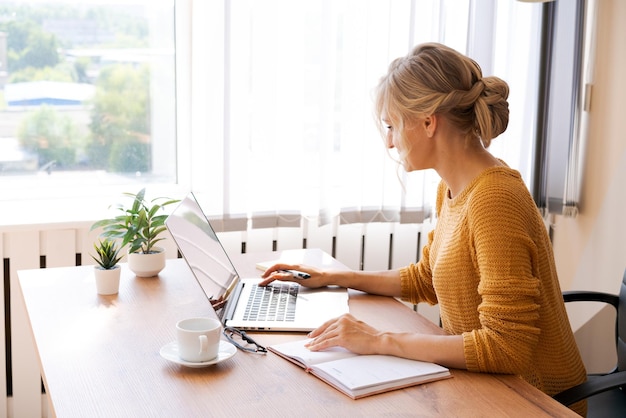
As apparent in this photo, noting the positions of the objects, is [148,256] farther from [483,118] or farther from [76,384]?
[483,118]

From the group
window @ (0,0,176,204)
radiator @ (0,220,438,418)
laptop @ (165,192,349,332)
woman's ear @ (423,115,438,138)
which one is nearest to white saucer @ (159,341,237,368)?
laptop @ (165,192,349,332)

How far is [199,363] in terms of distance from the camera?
1438 millimetres

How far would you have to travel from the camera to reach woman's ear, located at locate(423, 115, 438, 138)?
165cm

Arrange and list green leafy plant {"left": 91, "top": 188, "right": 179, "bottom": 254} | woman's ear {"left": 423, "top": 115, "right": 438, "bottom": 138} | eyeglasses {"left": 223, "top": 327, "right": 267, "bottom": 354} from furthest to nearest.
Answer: green leafy plant {"left": 91, "top": 188, "right": 179, "bottom": 254}, woman's ear {"left": 423, "top": 115, "right": 438, "bottom": 138}, eyeglasses {"left": 223, "top": 327, "right": 267, "bottom": 354}

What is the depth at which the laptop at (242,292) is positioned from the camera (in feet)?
5.51

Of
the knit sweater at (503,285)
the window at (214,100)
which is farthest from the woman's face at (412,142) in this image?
the window at (214,100)

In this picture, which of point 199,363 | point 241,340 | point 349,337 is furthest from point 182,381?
point 349,337

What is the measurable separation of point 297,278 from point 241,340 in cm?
38

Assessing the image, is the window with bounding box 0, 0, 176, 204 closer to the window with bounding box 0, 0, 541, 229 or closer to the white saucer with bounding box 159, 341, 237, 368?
the window with bounding box 0, 0, 541, 229

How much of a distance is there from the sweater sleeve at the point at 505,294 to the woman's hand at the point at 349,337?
174 millimetres

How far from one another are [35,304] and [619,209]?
2169mm

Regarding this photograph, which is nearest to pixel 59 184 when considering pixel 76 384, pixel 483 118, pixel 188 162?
pixel 188 162

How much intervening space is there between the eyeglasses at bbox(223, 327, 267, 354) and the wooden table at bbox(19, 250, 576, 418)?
19mm

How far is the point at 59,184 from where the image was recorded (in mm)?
2732
